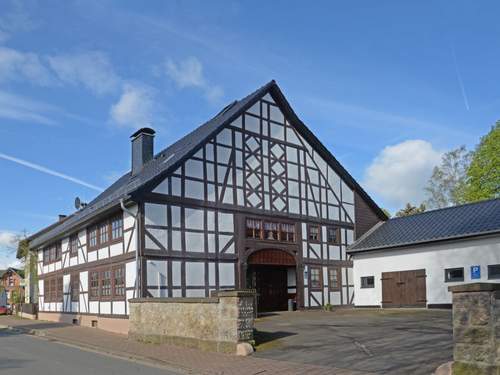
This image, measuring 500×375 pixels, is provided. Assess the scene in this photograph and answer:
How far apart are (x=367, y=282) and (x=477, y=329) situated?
21.1 meters

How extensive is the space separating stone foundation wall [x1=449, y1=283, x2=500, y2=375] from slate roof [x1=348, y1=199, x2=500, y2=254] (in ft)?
50.8

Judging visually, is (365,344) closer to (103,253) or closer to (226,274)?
(226,274)

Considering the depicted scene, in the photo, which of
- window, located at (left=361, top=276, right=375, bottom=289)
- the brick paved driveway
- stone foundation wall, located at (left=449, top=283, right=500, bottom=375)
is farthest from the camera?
window, located at (left=361, top=276, right=375, bottom=289)

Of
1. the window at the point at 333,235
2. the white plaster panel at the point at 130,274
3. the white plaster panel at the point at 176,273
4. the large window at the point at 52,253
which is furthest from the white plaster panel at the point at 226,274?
the large window at the point at 52,253

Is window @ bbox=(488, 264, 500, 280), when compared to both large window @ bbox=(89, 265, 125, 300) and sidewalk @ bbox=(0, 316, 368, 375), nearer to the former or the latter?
sidewalk @ bbox=(0, 316, 368, 375)

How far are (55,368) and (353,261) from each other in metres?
20.6

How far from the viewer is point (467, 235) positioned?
23516 millimetres

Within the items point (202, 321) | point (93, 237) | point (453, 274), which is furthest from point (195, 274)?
point (453, 274)

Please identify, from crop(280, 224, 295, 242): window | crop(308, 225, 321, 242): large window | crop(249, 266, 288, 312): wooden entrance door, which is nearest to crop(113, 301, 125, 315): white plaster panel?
crop(249, 266, 288, 312): wooden entrance door

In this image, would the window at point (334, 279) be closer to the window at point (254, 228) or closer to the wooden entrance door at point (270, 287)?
the wooden entrance door at point (270, 287)

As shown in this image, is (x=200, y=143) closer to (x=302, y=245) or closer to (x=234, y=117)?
(x=234, y=117)

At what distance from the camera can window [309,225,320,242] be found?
2831 cm

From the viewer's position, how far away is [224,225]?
24.2m

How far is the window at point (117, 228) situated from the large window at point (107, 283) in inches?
51.2
